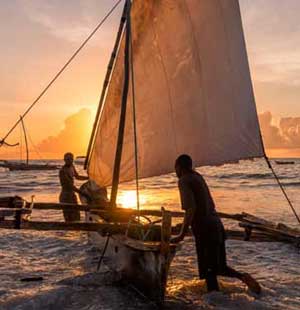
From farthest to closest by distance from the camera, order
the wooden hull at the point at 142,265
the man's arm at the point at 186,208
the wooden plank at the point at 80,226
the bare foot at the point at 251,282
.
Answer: the wooden plank at the point at 80,226 < the bare foot at the point at 251,282 < the man's arm at the point at 186,208 < the wooden hull at the point at 142,265

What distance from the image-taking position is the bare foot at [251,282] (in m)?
7.49

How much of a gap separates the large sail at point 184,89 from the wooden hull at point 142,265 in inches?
90.1

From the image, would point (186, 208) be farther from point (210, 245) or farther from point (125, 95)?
point (125, 95)

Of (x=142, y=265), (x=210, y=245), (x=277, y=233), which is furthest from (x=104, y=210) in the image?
(x=277, y=233)

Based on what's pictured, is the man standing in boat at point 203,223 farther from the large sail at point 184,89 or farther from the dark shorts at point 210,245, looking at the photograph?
the large sail at point 184,89

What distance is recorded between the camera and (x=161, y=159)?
9.73 meters

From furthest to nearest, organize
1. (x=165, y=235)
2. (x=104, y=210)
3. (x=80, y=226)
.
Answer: (x=104, y=210), (x=80, y=226), (x=165, y=235)

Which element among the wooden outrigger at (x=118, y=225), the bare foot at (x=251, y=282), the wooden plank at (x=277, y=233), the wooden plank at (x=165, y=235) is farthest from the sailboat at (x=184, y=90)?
the wooden plank at (x=165, y=235)

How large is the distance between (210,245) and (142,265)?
44.1 inches

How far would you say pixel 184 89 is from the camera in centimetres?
979

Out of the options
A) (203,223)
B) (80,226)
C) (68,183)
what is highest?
(68,183)

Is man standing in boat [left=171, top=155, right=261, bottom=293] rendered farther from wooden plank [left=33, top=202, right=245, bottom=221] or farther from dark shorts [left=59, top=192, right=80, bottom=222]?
dark shorts [left=59, top=192, right=80, bottom=222]

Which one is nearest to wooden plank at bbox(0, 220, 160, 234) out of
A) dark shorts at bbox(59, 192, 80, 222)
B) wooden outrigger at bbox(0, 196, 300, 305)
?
wooden outrigger at bbox(0, 196, 300, 305)

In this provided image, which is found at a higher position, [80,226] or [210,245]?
[80,226]
